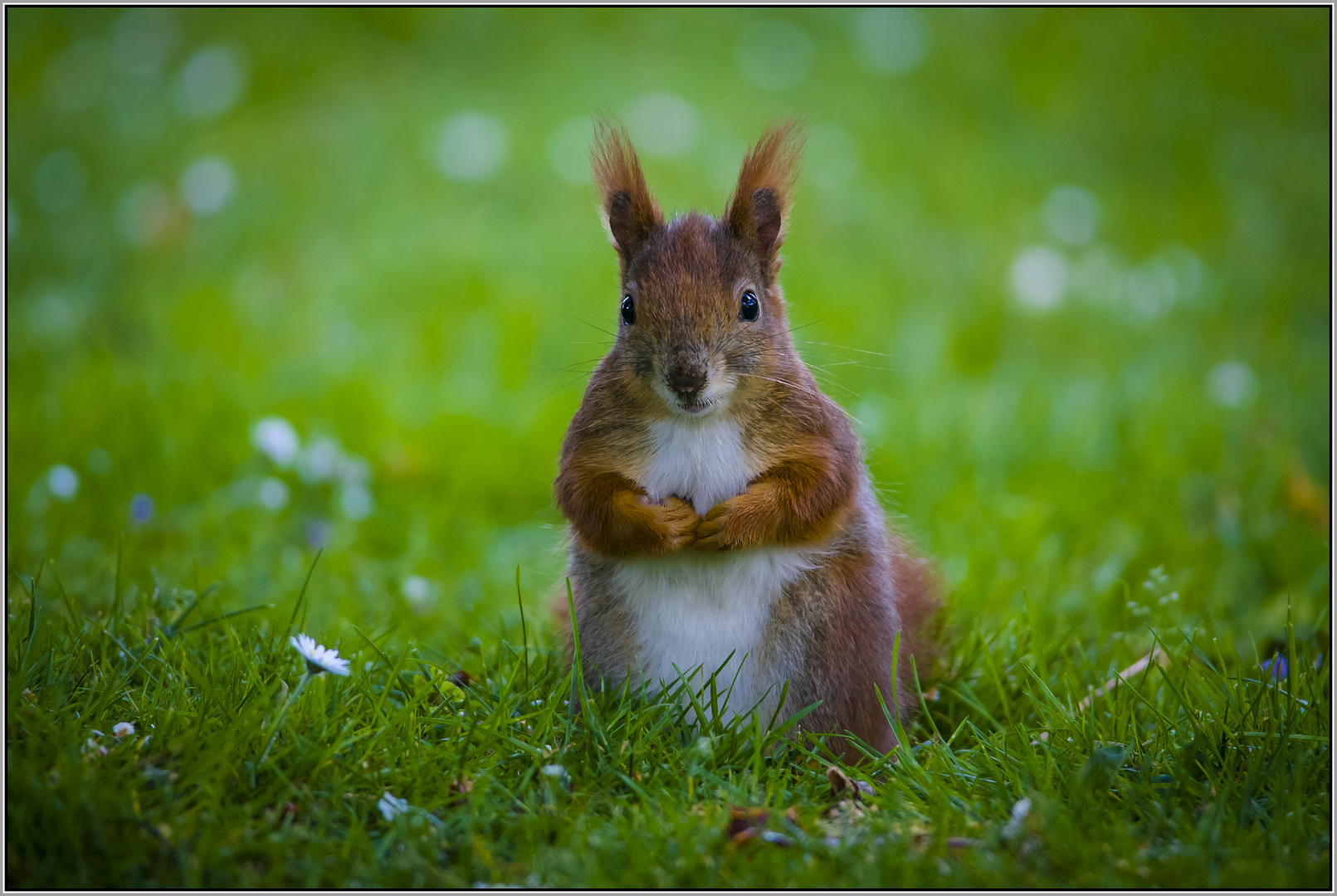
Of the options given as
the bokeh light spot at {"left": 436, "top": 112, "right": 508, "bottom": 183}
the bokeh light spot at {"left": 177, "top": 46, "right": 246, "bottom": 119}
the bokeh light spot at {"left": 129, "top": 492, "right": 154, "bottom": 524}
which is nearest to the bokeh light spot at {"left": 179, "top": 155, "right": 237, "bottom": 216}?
the bokeh light spot at {"left": 177, "top": 46, "right": 246, "bottom": 119}

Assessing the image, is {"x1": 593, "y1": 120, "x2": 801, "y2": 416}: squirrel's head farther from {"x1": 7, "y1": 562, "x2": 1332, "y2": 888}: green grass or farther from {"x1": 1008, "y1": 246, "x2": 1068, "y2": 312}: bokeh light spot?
{"x1": 1008, "y1": 246, "x2": 1068, "y2": 312}: bokeh light spot

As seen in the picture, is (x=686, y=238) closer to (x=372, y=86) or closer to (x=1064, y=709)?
(x=1064, y=709)

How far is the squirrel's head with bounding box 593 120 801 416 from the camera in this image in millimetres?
2371

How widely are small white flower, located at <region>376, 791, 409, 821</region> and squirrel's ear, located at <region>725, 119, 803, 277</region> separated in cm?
131

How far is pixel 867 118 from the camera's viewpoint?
7160 millimetres

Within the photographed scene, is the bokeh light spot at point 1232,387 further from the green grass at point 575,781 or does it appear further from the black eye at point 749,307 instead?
the black eye at point 749,307

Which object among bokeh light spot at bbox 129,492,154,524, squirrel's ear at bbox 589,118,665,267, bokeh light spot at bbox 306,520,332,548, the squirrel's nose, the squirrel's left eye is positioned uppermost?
squirrel's ear at bbox 589,118,665,267

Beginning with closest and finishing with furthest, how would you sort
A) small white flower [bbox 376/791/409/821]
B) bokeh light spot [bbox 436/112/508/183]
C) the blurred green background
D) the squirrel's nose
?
small white flower [bbox 376/791/409/821], the squirrel's nose, the blurred green background, bokeh light spot [bbox 436/112/508/183]

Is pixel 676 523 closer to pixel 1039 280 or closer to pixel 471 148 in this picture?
pixel 1039 280

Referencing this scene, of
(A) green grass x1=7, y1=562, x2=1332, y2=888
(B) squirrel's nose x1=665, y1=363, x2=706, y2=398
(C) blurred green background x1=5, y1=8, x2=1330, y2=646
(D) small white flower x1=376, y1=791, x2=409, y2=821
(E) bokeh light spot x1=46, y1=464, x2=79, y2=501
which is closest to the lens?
(A) green grass x1=7, y1=562, x2=1332, y2=888

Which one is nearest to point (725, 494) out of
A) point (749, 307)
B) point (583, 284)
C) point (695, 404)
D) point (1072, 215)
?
point (695, 404)

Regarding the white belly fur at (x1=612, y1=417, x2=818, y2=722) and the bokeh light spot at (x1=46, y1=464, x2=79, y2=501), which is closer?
the white belly fur at (x1=612, y1=417, x2=818, y2=722)

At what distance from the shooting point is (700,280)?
7.98 ft

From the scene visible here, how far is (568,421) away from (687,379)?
263 centimetres
